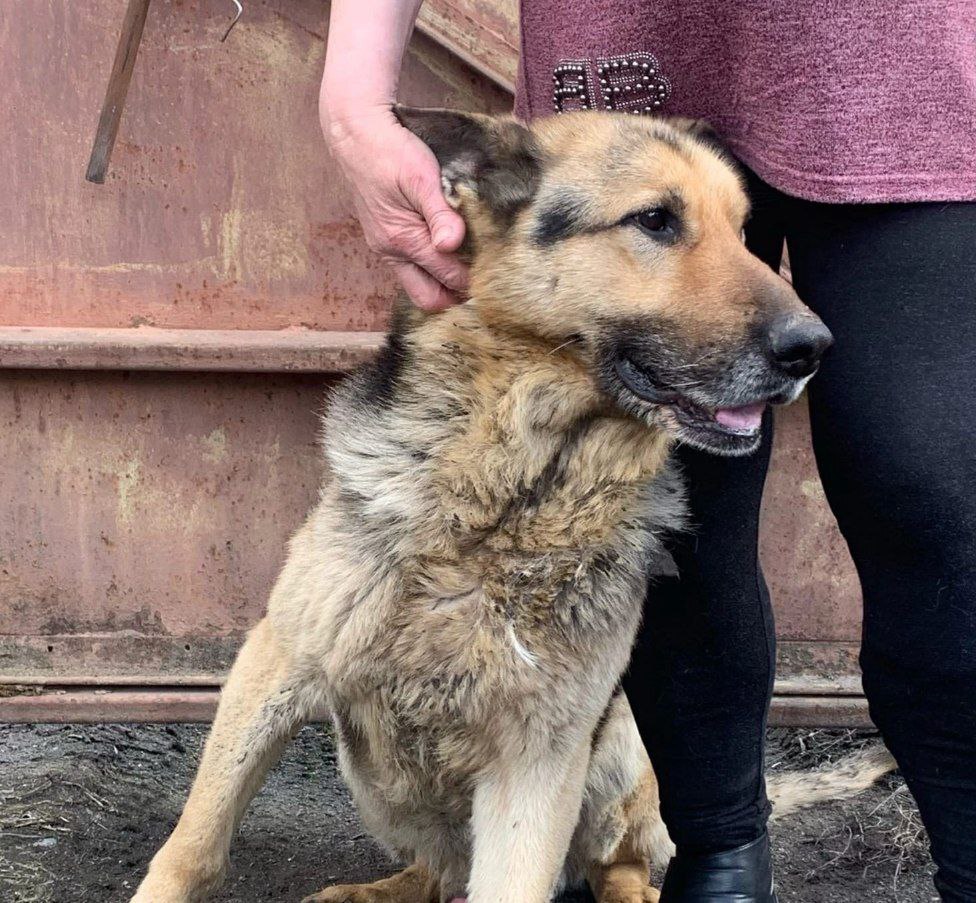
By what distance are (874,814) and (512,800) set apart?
5.71 feet

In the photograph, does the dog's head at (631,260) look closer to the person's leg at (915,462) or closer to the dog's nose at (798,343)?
the dog's nose at (798,343)

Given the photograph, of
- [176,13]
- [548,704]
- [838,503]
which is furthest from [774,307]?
[176,13]

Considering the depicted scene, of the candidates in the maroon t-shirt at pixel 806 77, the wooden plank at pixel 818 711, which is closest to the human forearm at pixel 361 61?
the maroon t-shirt at pixel 806 77

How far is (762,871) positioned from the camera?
7.86ft

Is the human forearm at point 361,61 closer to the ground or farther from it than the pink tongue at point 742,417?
farther from it

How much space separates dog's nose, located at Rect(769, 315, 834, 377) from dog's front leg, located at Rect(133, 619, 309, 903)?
118cm

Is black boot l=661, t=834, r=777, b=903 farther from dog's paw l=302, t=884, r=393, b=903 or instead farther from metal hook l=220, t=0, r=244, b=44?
metal hook l=220, t=0, r=244, b=44

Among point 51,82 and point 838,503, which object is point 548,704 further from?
point 51,82

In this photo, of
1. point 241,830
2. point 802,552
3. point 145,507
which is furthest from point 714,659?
point 145,507

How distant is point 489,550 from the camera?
7.09ft

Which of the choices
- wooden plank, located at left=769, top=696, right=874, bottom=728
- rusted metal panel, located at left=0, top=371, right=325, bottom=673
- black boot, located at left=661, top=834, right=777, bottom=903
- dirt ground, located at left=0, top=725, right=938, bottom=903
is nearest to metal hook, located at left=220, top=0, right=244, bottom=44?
rusted metal panel, located at left=0, top=371, right=325, bottom=673

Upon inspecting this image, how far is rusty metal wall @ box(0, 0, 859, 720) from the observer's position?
325 centimetres

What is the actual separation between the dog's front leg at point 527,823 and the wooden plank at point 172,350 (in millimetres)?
1493

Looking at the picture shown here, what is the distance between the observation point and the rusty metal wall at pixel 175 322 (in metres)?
3.25
